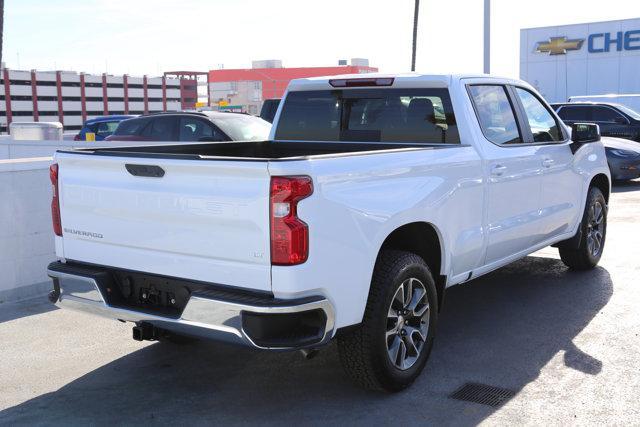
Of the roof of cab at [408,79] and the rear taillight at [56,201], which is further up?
the roof of cab at [408,79]

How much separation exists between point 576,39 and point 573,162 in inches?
1503

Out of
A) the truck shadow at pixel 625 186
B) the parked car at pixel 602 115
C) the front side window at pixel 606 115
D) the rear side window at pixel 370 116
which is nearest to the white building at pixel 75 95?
the parked car at pixel 602 115

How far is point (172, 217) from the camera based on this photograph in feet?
12.9

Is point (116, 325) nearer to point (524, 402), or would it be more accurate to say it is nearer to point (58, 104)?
point (524, 402)

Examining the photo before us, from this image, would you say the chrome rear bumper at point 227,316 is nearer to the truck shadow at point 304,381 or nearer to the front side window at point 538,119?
the truck shadow at point 304,381

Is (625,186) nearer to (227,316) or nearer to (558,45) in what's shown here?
(227,316)

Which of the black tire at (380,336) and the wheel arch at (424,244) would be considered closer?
the black tire at (380,336)

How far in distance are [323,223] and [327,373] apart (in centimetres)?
152

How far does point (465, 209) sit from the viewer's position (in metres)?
5.01

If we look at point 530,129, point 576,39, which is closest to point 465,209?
point 530,129

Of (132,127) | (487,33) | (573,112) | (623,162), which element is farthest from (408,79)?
(573,112)

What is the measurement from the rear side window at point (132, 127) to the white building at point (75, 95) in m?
143

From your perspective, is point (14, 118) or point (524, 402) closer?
point (524, 402)

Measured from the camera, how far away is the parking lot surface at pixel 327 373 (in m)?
4.24
